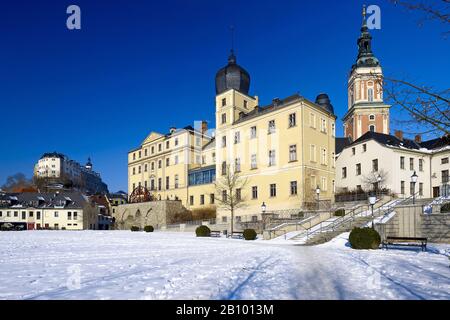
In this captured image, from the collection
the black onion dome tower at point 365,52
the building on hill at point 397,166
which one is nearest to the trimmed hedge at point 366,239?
the building on hill at point 397,166

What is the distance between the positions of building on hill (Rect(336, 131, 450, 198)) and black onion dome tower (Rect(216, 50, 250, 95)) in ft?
59.5

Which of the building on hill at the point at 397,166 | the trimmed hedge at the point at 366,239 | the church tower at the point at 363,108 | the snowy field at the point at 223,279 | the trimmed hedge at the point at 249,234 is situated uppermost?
the church tower at the point at 363,108

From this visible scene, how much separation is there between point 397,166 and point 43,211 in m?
63.4

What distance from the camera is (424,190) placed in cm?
4116

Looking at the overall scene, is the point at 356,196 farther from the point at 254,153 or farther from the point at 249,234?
the point at 249,234

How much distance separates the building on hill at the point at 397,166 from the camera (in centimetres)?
3962

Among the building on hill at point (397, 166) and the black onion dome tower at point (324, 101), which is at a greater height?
the black onion dome tower at point (324, 101)

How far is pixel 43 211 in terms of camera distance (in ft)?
230

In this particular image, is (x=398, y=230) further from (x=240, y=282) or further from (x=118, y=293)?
(x=118, y=293)

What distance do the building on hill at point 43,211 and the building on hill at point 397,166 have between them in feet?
170

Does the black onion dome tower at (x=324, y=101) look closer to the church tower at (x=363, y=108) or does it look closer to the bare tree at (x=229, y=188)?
the church tower at (x=363, y=108)

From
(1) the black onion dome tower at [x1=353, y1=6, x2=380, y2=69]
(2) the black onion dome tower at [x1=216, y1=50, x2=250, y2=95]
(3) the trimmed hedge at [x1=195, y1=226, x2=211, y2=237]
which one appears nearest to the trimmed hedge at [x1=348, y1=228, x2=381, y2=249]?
(3) the trimmed hedge at [x1=195, y1=226, x2=211, y2=237]
